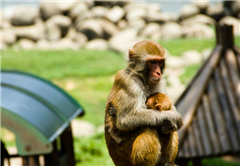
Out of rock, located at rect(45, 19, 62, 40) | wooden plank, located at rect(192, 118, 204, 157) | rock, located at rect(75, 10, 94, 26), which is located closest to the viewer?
wooden plank, located at rect(192, 118, 204, 157)

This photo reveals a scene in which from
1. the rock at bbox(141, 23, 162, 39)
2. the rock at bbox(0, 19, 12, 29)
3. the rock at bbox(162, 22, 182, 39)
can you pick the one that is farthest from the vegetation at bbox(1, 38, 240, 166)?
the rock at bbox(0, 19, 12, 29)

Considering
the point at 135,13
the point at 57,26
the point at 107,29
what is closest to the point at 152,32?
the point at 135,13

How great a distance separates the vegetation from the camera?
12602 mm

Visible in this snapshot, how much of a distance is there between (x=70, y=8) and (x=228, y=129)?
1634 cm

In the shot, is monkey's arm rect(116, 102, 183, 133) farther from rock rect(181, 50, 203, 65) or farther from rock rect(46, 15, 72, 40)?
rock rect(46, 15, 72, 40)

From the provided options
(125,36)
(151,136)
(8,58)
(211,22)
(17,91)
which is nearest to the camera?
(151,136)

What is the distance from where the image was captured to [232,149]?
6004 millimetres

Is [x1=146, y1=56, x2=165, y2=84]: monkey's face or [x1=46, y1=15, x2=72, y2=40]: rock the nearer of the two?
[x1=146, y1=56, x2=165, y2=84]: monkey's face

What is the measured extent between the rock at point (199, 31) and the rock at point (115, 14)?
12.7 ft

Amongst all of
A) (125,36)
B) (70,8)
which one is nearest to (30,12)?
(70,8)

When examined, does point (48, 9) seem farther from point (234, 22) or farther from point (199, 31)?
point (234, 22)

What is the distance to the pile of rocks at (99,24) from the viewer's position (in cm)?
1908

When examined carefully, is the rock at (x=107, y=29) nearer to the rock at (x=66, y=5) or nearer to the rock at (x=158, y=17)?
the rock at (x=66, y=5)

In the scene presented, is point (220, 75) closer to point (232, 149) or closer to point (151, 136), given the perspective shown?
point (232, 149)
